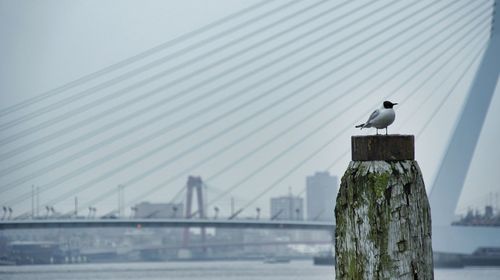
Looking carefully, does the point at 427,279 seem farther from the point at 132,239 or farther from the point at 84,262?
the point at 132,239

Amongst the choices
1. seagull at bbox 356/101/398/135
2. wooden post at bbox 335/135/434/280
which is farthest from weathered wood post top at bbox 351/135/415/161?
seagull at bbox 356/101/398/135

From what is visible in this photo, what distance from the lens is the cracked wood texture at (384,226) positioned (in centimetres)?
211

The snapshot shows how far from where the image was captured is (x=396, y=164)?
2.18 meters

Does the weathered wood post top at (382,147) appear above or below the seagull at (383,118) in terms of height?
below

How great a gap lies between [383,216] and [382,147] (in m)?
0.12

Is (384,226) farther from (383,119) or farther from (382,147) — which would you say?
(383,119)

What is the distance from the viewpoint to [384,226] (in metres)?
2.12

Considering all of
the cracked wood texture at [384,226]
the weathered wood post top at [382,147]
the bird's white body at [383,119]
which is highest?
the bird's white body at [383,119]

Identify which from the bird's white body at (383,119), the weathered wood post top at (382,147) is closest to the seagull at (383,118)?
the bird's white body at (383,119)

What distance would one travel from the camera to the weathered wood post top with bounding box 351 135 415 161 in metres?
2.19

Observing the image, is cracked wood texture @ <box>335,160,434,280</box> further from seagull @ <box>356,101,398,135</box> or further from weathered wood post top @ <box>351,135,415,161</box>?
seagull @ <box>356,101,398,135</box>

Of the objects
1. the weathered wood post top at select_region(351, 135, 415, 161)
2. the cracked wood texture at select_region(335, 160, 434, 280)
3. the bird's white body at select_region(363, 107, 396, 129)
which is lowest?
the cracked wood texture at select_region(335, 160, 434, 280)

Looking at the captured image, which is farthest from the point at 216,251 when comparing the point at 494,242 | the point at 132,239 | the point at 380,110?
the point at 380,110

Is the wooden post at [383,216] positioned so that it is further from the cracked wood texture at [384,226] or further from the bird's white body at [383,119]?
the bird's white body at [383,119]
